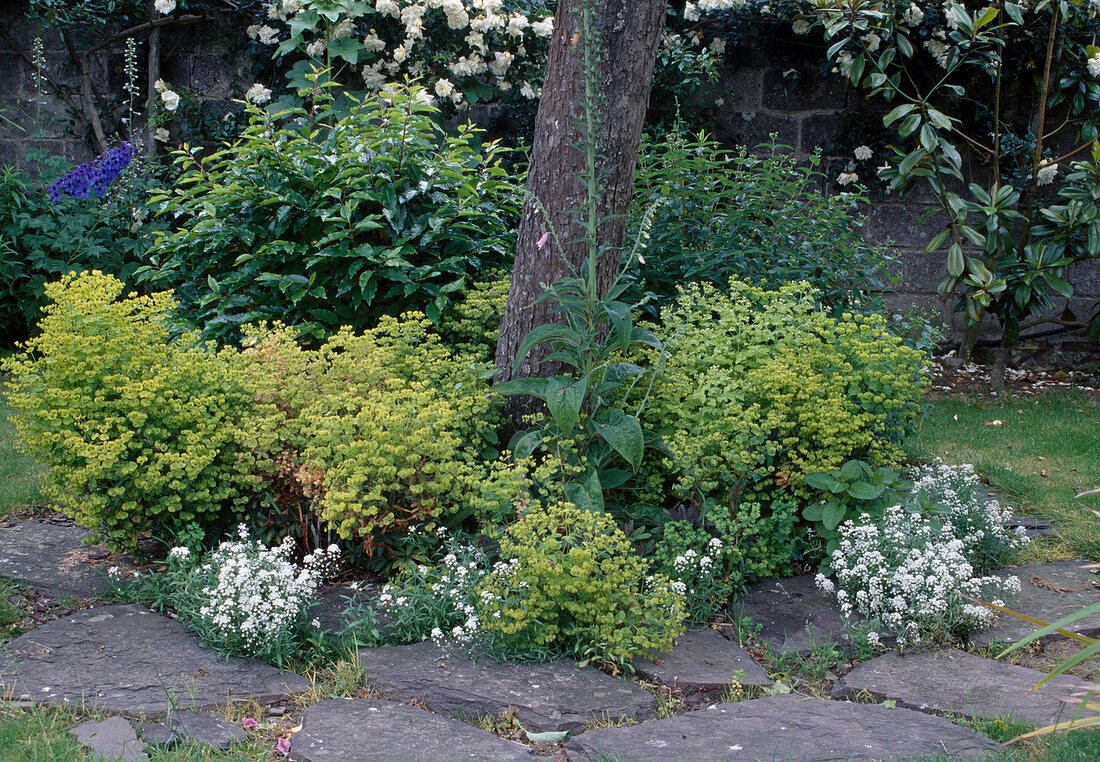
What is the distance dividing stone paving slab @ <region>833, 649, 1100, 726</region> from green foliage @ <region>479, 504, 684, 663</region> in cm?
55

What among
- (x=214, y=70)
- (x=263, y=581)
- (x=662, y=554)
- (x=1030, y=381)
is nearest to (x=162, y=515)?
(x=263, y=581)

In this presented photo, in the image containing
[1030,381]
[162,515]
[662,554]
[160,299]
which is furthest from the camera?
[1030,381]

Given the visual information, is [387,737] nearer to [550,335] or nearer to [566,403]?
[566,403]

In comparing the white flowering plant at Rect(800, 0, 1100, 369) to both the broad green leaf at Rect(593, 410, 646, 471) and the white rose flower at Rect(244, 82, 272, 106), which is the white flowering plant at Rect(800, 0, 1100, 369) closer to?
the broad green leaf at Rect(593, 410, 646, 471)

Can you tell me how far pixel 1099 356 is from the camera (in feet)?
21.3

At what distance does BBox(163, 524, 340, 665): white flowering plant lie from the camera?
94.7 inches

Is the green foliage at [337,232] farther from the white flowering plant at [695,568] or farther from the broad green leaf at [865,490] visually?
the broad green leaf at [865,490]

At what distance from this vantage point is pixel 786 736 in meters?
2.06

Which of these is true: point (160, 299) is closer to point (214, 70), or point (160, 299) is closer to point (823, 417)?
point (823, 417)

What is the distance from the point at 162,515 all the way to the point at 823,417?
231cm

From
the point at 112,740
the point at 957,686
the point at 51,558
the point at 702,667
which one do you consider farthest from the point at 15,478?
the point at 957,686

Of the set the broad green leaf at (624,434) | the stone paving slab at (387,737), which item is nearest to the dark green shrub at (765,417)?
the broad green leaf at (624,434)

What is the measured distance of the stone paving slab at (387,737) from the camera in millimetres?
1983

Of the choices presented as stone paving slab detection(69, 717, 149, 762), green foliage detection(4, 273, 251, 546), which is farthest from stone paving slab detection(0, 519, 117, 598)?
stone paving slab detection(69, 717, 149, 762)
